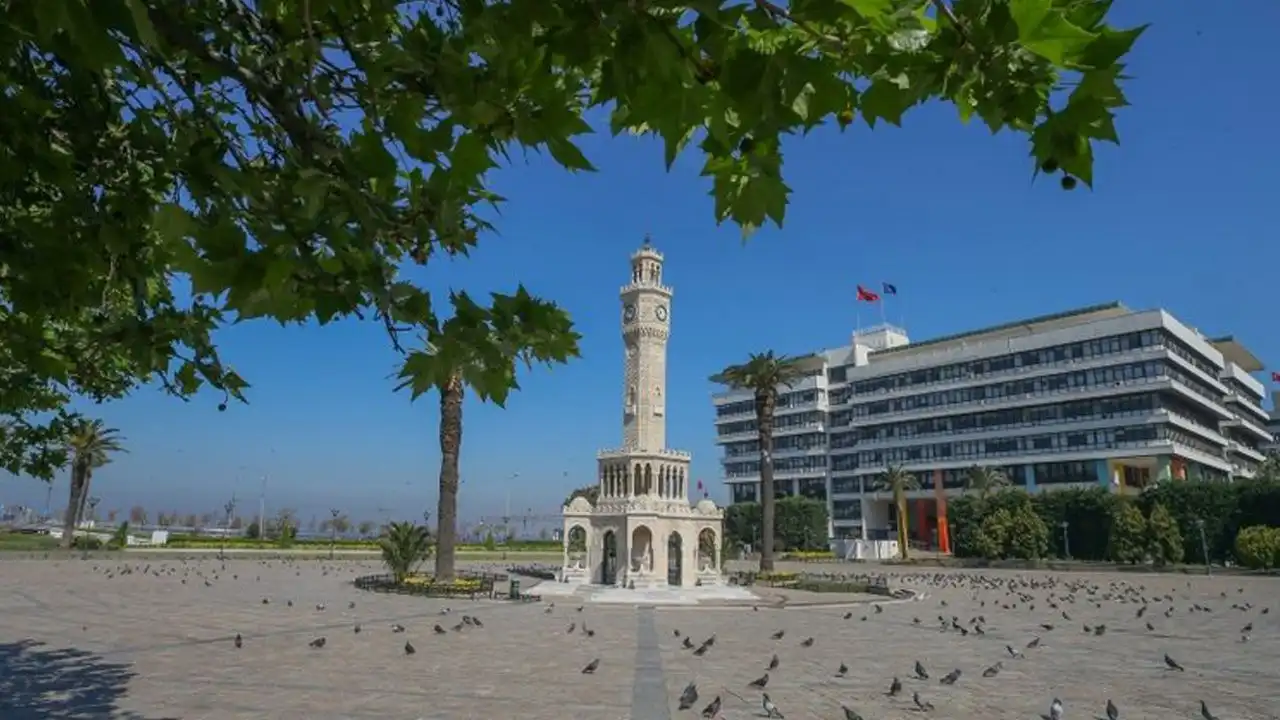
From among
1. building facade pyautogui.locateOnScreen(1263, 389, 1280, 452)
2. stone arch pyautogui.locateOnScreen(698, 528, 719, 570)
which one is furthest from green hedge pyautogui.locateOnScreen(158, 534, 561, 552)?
building facade pyautogui.locateOnScreen(1263, 389, 1280, 452)

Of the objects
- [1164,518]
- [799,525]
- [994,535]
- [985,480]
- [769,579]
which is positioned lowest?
[769,579]

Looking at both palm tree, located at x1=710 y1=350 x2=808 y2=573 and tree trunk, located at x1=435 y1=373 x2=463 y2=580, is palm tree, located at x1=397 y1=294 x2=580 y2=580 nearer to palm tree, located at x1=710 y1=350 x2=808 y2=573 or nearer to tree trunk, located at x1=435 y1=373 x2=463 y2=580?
tree trunk, located at x1=435 y1=373 x2=463 y2=580

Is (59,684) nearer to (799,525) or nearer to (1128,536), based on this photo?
(1128,536)

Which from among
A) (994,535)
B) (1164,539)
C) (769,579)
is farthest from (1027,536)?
(769,579)

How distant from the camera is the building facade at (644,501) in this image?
37.5 m

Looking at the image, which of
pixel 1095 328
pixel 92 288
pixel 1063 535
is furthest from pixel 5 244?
pixel 1095 328

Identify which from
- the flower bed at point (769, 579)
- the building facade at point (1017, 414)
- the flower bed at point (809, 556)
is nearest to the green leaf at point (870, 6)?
the flower bed at point (769, 579)

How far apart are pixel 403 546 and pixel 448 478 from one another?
11.8 ft

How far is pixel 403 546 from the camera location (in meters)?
33.4

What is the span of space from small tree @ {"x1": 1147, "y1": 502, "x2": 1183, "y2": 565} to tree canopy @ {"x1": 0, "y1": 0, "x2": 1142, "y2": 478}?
6410cm

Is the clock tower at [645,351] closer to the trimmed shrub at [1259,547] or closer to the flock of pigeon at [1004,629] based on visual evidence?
the flock of pigeon at [1004,629]

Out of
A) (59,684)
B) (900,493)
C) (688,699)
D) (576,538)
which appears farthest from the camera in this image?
(900,493)

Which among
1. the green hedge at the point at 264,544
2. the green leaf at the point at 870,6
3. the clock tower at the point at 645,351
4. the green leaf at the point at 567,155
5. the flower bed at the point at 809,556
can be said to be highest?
the clock tower at the point at 645,351

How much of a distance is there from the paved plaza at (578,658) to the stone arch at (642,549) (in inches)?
312
